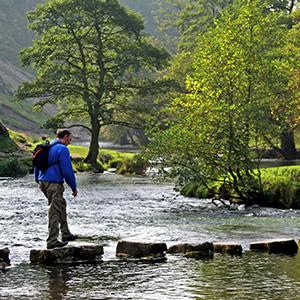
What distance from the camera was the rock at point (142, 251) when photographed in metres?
17.3

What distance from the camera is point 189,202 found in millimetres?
33031

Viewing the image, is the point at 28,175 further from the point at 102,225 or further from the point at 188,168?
the point at 102,225

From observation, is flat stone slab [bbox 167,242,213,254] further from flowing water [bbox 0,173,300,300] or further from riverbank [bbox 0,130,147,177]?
riverbank [bbox 0,130,147,177]

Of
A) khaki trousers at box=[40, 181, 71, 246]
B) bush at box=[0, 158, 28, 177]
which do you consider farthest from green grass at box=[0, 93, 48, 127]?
khaki trousers at box=[40, 181, 71, 246]

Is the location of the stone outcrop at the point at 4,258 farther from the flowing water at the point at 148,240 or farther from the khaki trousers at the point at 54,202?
the khaki trousers at the point at 54,202

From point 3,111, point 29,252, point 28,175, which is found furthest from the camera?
point 3,111

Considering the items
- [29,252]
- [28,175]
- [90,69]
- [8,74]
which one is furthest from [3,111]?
[29,252]

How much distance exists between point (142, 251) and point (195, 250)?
4.69 ft

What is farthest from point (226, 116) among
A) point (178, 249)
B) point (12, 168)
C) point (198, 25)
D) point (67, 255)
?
point (198, 25)

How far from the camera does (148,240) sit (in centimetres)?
1900

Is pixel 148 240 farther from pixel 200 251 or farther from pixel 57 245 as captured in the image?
pixel 57 245

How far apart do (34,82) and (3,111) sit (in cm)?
11134

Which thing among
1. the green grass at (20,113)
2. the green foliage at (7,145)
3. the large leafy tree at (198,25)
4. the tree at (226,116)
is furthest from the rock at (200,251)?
the green grass at (20,113)

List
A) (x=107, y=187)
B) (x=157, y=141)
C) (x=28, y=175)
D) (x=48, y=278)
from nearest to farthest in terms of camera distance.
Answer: (x=48, y=278)
(x=157, y=141)
(x=107, y=187)
(x=28, y=175)
